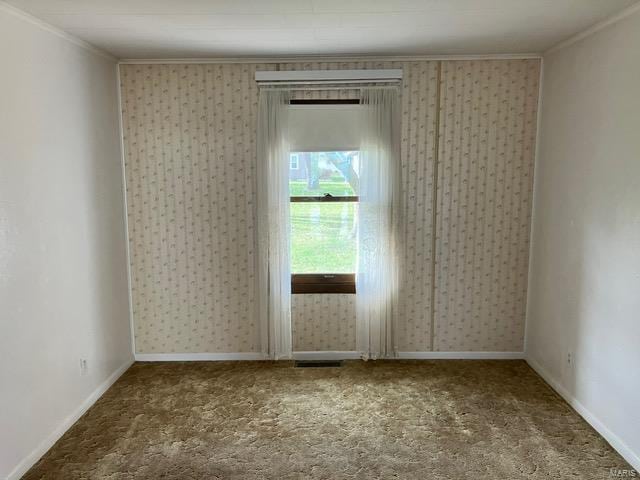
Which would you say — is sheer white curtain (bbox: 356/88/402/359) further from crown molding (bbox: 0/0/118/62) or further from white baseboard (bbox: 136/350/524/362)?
crown molding (bbox: 0/0/118/62)

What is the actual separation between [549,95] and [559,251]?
1210 millimetres

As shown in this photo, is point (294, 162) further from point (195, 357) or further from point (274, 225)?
point (195, 357)

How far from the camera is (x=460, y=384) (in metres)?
3.55

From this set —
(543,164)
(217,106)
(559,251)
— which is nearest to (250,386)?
(217,106)

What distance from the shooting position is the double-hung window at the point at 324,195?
3756 mm

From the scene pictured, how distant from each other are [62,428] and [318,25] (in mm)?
2988

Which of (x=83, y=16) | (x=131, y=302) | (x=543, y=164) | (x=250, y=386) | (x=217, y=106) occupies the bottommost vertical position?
(x=250, y=386)

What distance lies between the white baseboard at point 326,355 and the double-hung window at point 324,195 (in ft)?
1.80

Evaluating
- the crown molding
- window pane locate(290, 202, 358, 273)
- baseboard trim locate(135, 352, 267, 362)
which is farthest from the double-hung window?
the crown molding

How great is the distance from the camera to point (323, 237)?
396 centimetres

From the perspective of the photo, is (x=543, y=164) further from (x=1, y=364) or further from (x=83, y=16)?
(x=1, y=364)

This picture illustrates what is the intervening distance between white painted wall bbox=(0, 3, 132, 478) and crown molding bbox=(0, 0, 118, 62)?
0.02 meters

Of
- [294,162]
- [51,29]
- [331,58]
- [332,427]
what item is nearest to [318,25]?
[331,58]

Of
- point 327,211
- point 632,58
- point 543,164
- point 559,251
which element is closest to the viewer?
point 632,58
